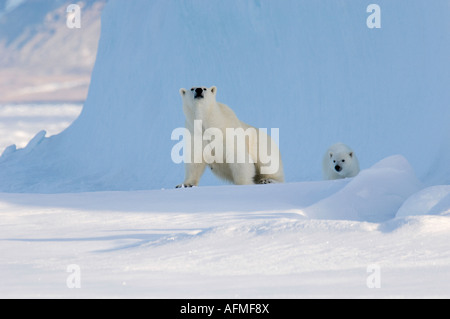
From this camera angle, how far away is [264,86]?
39.7 feet

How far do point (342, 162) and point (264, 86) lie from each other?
19.1ft

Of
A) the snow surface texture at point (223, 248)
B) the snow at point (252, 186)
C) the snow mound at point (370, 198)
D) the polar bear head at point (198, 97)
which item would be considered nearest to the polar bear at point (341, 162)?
the snow at point (252, 186)

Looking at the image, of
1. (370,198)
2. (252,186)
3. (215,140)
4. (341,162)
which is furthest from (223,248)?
(341,162)

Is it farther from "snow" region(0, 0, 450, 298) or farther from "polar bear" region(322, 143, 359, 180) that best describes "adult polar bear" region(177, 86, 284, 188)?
"polar bear" region(322, 143, 359, 180)

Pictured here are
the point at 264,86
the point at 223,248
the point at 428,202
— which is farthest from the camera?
the point at 264,86

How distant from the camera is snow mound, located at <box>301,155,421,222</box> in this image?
14.5ft

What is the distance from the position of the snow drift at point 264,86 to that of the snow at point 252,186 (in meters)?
0.03

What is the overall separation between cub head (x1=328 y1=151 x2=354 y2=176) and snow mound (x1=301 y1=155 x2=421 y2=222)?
1154 mm

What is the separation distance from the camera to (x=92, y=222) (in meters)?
3.88

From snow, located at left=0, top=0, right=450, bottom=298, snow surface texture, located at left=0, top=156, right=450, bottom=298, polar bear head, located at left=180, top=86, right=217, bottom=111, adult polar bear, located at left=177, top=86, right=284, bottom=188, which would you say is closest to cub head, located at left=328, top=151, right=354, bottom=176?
snow, located at left=0, top=0, right=450, bottom=298

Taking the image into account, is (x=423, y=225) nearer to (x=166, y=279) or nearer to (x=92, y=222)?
(x=166, y=279)

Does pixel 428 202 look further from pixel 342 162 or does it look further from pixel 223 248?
pixel 342 162
